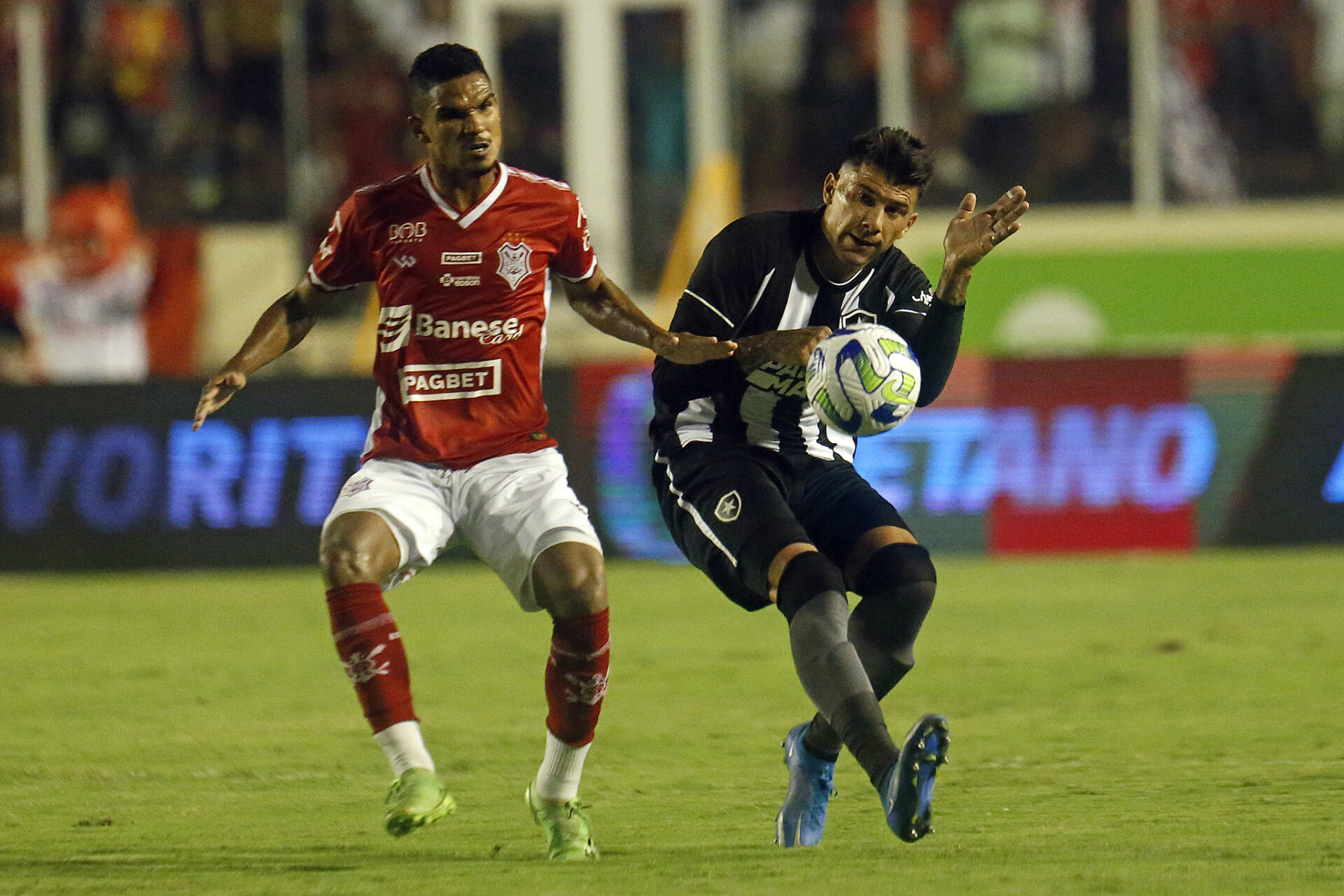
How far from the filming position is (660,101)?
1922cm

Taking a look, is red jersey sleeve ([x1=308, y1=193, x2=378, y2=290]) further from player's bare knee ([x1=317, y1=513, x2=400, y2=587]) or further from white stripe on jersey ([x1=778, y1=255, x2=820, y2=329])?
white stripe on jersey ([x1=778, y1=255, x2=820, y2=329])

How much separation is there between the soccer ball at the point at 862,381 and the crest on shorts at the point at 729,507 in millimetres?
331

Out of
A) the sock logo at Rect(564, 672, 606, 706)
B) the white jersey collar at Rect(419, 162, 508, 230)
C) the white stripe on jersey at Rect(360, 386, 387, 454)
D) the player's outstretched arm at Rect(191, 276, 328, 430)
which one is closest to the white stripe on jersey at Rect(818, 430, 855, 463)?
Result: the sock logo at Rect(564, 672, 606, 706)

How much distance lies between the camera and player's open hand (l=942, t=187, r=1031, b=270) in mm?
5746

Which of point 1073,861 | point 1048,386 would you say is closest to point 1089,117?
point 1048,386

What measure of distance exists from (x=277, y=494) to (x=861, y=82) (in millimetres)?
7921

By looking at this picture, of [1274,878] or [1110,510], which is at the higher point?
[1274,878]

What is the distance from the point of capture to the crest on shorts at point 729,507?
575 centimetres

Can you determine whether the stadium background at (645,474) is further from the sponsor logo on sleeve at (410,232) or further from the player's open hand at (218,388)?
the sponsor logo on sleeve at (410,232)

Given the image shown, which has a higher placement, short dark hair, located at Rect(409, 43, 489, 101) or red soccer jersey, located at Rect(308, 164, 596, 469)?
short dark hair, located at Rect(409, 43, 489, 101)

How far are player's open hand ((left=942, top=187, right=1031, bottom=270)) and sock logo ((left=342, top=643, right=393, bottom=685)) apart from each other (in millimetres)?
1894

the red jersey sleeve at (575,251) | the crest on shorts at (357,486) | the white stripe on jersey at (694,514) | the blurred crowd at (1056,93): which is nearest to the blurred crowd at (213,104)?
the blurred crowd at (1056,93)

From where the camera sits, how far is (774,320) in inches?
235

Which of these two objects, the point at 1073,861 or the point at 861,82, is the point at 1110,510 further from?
the point at 1073,861
